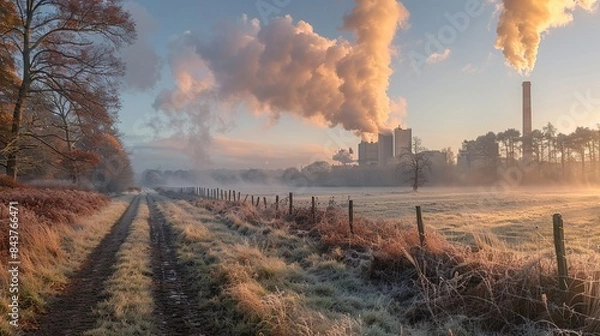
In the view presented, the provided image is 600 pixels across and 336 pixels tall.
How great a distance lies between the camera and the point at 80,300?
7.51m

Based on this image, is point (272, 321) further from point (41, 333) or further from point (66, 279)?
point (66, 279)

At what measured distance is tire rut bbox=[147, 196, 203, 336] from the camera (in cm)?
629

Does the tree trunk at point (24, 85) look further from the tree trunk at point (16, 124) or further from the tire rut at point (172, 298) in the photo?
the tire rut at point (172, 298)

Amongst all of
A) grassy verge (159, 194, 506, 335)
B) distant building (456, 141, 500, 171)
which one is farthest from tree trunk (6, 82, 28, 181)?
distant building (456, 141, 500, 171)

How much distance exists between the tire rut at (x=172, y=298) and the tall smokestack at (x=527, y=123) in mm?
85833

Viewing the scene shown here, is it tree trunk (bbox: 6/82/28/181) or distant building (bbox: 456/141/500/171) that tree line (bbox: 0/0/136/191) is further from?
distant building (bbox: 456/141/500/171)

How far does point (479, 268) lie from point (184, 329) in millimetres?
5380

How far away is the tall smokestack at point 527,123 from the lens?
7944 centimetres

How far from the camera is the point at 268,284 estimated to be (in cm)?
845

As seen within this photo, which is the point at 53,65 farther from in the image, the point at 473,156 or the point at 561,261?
the point at 473,156

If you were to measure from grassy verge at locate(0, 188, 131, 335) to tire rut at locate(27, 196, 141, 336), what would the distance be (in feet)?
0.73

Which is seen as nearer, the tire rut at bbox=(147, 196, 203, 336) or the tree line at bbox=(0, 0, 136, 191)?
the tire rut at bbox=(147, 196, 203, 336)

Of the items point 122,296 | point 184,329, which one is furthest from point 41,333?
point 184,329

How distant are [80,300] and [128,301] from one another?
3.89 ft
